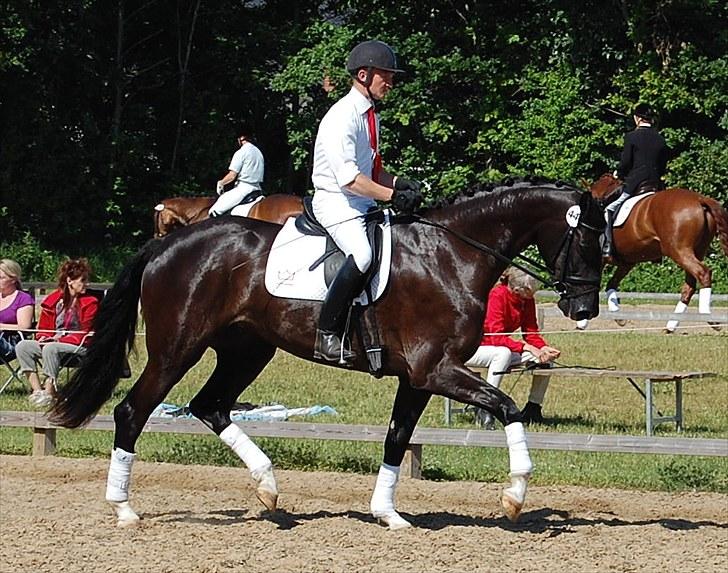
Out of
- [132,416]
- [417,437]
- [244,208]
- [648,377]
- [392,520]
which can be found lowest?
[392,520]

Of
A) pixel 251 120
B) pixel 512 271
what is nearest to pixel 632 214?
pixel 512 271

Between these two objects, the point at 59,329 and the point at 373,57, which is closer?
the point at 373,57

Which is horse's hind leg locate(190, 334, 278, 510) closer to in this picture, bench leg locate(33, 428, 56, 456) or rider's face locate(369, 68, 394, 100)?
rider's face locate(369, 68, 394, 100)

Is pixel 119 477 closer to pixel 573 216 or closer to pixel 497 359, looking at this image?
pixel 573 216

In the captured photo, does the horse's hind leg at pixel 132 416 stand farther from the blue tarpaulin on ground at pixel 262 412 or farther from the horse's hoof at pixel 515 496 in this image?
the blue tarpaulin on ground at pixel 262 412

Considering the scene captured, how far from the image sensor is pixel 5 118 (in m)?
29.2

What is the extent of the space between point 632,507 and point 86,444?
4.69 metres

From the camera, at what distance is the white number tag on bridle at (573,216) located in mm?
7625

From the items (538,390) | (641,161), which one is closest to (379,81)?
(538,390)

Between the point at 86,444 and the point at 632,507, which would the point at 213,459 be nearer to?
the point at 86,444

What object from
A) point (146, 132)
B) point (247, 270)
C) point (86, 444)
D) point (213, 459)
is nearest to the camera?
point (247, 270)

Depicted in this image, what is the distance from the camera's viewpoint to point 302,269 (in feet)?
25.7

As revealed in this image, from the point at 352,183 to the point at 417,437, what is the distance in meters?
2.69

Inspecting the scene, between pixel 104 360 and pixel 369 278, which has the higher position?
pixel 369 278
